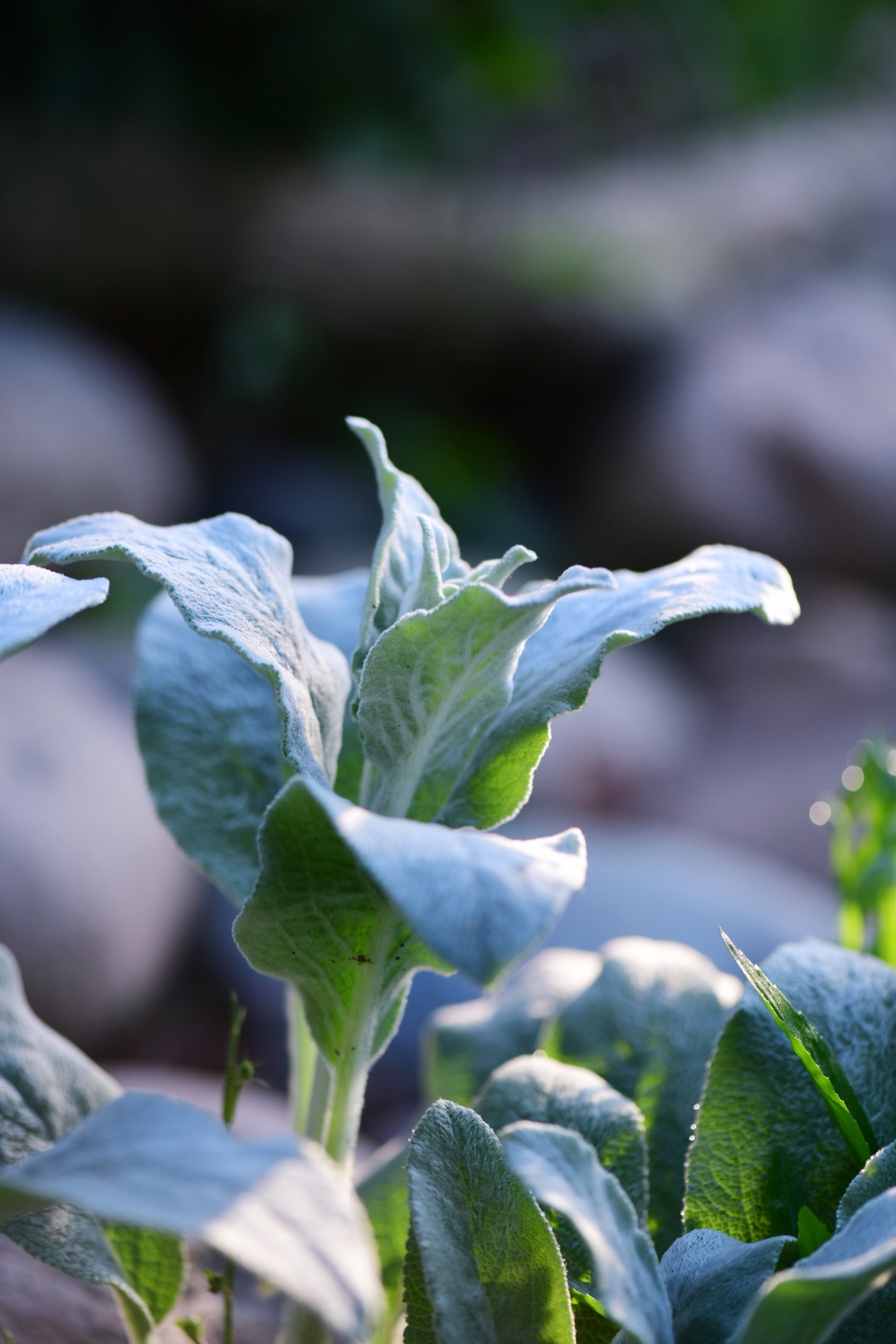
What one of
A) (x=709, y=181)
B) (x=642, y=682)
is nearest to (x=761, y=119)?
(x=709, y=181)

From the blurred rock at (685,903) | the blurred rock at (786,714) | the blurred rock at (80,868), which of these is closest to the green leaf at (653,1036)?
the blurred rock at (685,903)

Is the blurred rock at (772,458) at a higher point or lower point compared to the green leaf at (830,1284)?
lower

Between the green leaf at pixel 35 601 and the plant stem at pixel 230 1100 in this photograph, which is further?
the plant stem at pixel 230 1100

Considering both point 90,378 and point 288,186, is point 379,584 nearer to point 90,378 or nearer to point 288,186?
point 90,378

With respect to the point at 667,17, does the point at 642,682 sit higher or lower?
lower

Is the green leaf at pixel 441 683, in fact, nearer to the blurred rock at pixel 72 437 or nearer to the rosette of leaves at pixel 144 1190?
the rosette of leaves at pixel 144 1190

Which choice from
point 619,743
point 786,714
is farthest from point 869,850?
point 786,714

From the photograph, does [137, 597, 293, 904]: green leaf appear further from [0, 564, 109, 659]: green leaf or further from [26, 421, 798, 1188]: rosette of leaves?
[0, 564, 109, 659]: green leaf
